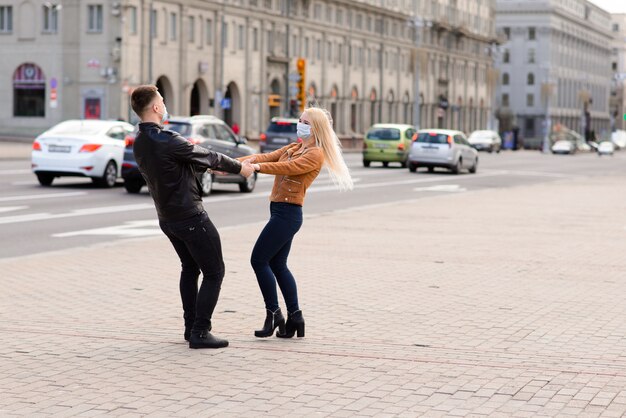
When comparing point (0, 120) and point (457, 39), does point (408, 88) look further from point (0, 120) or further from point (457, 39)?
point (0, 120)

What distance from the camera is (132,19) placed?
2749 inches

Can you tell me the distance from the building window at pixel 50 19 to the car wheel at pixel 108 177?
42.3 meters

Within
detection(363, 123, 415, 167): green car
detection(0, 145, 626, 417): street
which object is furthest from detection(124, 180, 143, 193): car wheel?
detection(363, 123, 415, 167): green car

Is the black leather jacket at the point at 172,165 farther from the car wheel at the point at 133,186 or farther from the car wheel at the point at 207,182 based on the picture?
the car wheel at the point at 133,186

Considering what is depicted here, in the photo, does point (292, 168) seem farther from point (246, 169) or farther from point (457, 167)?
point (457, 167)

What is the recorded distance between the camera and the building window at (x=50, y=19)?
7056cm

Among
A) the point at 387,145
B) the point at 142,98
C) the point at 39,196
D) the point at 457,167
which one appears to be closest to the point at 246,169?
the point at 142,98

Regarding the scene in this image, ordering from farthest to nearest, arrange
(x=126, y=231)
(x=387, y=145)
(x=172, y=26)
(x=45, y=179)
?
1. (x=172, y=26)
2. (x=387, y=145)
3. (x=45, y=179)
4. (x=126, y=231)

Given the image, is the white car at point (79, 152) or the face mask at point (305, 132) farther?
the white car at point (79, 152)

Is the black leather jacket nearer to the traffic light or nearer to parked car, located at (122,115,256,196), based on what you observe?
parked car, located at (122,115,256,196)

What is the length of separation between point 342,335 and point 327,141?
1.36m

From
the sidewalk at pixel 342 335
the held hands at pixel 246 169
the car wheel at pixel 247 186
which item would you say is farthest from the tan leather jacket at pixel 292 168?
the car wheel at pixel 247 186

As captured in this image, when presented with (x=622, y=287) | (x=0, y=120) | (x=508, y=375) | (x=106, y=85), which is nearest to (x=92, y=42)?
(x=106, y=85)

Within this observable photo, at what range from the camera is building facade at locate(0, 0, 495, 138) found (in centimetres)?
6956
